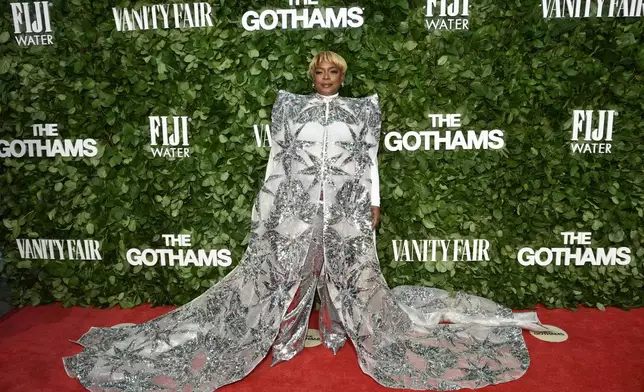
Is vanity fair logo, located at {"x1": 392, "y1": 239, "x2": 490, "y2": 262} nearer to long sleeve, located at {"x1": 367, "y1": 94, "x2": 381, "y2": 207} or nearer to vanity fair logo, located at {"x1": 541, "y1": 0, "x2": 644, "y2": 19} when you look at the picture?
long sleeve, located at {"x1": 367, "y1": 94, "x2": 381, "y2": 207}

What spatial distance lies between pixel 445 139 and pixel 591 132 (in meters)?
0.88

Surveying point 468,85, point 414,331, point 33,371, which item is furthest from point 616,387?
point 33,371

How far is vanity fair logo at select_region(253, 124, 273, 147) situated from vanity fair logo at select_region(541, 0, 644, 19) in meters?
1.76

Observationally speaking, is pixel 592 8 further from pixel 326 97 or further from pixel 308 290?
pixel 308 290

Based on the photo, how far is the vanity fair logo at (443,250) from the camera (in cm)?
356

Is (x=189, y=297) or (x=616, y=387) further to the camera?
(x=189, y=297)

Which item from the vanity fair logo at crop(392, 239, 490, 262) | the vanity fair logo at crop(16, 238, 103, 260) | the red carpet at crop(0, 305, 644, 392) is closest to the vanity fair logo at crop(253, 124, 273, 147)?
the vanity fair logo at crop(392, 239, 490, 262)

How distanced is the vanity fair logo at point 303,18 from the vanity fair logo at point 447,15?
404 millimetres

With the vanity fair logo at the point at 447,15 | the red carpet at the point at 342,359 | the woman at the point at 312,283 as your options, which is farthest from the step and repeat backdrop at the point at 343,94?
the woman at the point at 312,283

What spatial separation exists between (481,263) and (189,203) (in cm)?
189

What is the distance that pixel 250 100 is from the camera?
3400 mm

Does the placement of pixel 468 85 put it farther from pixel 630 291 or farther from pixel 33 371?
pixel 33 371

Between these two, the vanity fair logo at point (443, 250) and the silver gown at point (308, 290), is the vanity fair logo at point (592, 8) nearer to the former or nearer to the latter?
the silver gown at point (308, 290)

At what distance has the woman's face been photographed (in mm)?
2963
